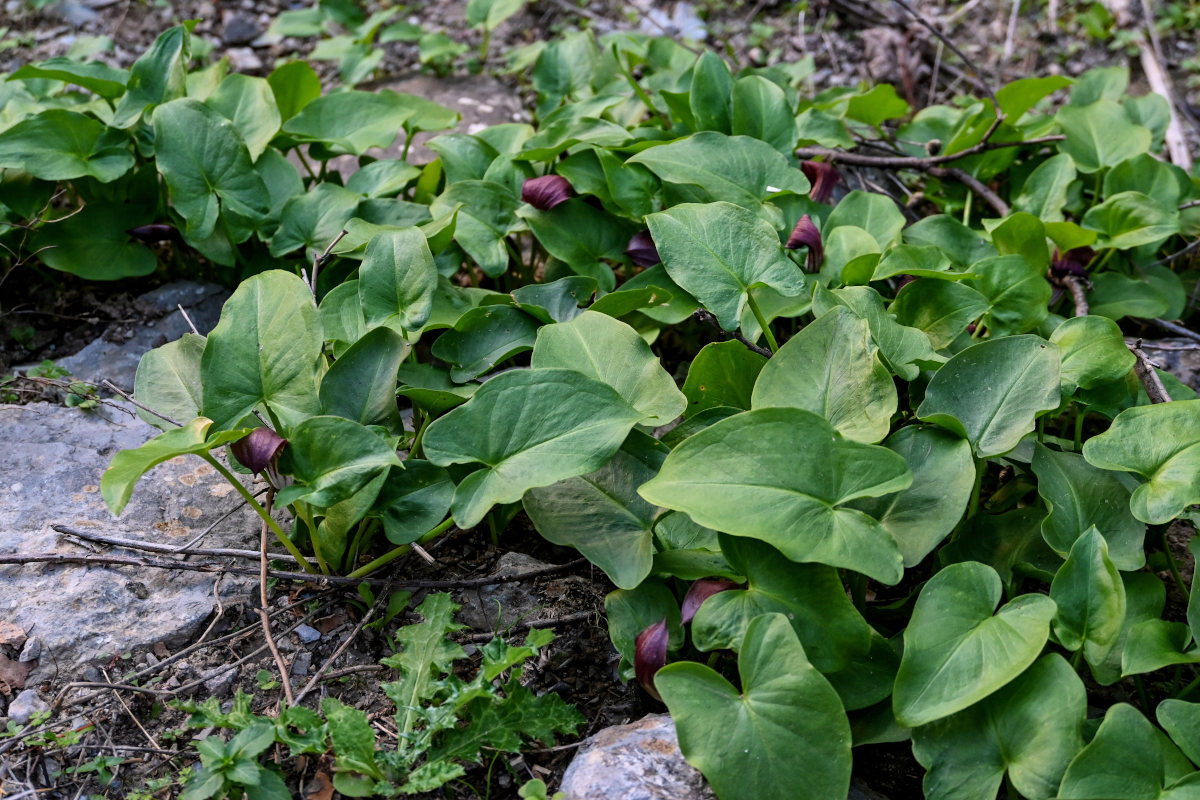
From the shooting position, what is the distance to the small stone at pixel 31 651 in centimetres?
143

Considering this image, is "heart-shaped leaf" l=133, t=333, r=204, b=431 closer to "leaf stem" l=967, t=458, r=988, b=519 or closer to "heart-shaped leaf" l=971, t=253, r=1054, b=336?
"leaf stem" l=967, t=458, r=988, b=519

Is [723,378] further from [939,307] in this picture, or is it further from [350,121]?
[350,121]

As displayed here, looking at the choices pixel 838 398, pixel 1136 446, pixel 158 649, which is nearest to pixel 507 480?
pixel 838 398

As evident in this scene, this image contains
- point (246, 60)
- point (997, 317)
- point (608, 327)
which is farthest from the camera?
point (246, 60)

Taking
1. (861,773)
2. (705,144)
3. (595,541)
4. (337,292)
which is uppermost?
(705,144)

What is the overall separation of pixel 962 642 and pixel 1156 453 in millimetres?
492

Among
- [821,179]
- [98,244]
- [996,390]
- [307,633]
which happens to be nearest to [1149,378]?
[996,390]

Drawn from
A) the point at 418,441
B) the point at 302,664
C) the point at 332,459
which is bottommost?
the point at 302,664

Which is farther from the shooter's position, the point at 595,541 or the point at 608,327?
the point at 608,327

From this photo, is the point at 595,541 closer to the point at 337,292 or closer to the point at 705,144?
the point at 337,292

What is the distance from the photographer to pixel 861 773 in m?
1.39

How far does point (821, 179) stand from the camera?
217 cm

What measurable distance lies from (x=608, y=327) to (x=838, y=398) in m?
0.41

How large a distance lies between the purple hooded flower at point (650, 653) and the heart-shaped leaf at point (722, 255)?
1.80ft
